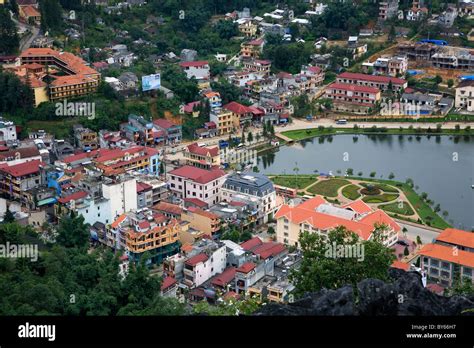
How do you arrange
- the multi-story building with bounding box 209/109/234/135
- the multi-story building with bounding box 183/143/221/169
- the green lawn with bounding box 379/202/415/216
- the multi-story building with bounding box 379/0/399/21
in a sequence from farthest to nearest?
the multi-story building with bounding box 379/0/399/21, the multi-story building with bounding box 209/109/234/135, the multi-story building with bounding box 183/143/221/169, the green lawn with bounding box 379/202/415/216

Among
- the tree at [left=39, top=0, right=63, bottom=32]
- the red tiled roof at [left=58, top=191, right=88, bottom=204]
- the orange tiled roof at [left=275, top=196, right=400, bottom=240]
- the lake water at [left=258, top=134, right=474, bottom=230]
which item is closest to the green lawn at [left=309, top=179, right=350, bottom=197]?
the lake water at [left=258, top=134, right=474, bottom=230]

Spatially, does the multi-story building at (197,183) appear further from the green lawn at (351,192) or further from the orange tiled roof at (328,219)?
the green lawn at (351,192)

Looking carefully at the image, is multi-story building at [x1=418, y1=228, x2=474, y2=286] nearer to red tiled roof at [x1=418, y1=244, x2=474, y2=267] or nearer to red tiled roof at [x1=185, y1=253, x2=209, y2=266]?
red tiled roof at [x1=418, y1=244, x2=474, y2=267]

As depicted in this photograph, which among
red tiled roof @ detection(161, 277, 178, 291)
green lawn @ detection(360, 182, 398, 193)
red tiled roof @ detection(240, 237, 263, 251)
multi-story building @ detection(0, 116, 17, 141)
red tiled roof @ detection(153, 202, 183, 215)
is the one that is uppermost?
multi-story building @ detection(0, 116, 17, 141)

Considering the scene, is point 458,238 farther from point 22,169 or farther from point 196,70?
point 196,70

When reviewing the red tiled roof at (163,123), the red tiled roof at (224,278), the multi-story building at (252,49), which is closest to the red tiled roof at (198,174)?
the red tiled roof at (224,278)

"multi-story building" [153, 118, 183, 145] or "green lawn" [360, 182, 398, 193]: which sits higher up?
"multi-story building" [153, 118, 183, 145]

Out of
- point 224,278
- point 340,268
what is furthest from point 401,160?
point 340,268
